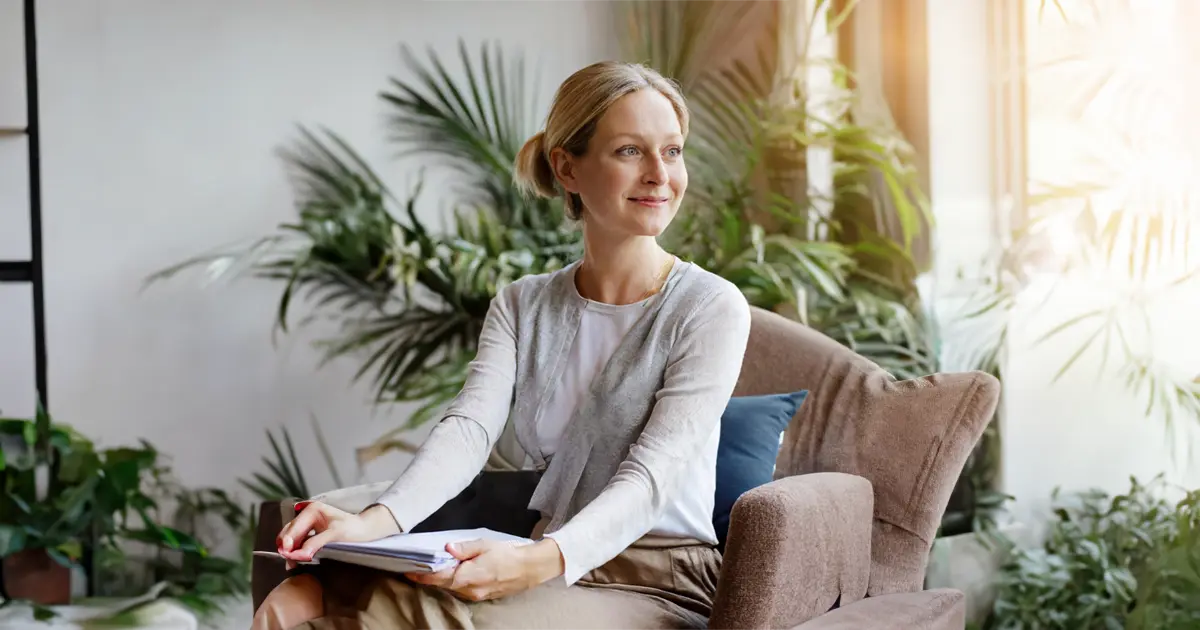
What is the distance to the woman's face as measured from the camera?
1578 mm

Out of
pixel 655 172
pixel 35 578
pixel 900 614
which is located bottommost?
pixel 35 578

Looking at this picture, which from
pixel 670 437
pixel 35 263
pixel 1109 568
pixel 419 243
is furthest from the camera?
pixel 35 263

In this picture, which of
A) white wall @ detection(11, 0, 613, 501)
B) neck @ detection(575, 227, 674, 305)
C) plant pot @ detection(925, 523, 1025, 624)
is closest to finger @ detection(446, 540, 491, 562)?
neck @ detection(575, 227, 674, 305)

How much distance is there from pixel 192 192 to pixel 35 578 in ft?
3.74

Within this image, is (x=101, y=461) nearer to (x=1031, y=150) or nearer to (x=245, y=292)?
(x=245, y=292)

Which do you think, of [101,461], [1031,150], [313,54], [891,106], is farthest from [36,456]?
[1031,150]

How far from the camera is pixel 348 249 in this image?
3027 mm

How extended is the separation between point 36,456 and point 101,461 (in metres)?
0.17

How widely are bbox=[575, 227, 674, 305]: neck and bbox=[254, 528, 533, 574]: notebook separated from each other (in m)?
0.42

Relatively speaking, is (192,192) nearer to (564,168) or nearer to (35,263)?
(35,263)

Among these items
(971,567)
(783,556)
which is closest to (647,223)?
(783,556)

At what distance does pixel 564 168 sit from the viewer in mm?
1678

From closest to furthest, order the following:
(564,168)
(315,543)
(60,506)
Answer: (315,543) < (564,168) < (60,506)

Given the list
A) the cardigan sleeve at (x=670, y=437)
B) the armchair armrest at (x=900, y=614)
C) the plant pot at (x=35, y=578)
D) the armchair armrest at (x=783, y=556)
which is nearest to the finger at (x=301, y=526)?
the cardigan sleeve at (x=670, y=437)
